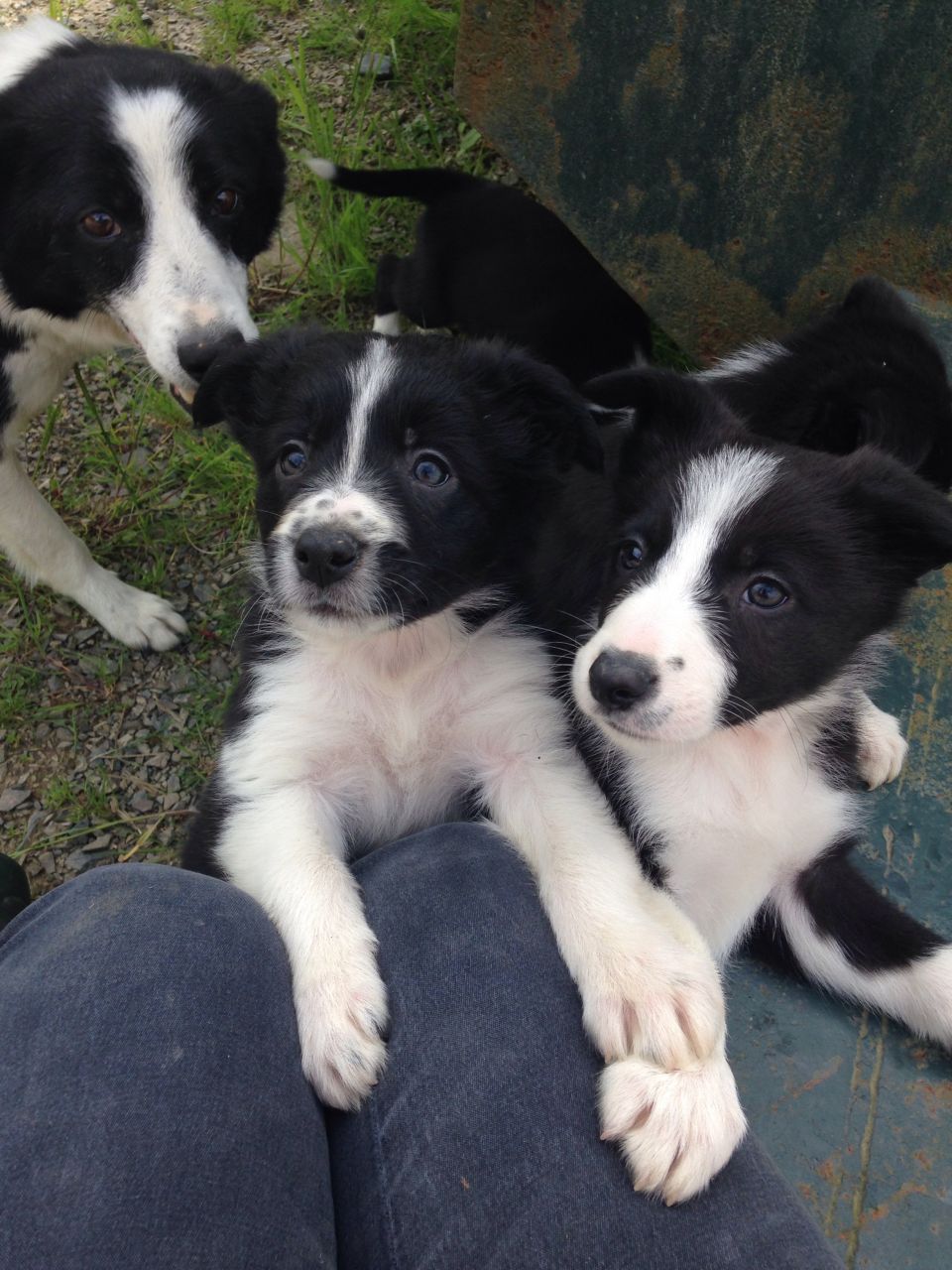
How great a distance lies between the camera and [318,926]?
1714mm

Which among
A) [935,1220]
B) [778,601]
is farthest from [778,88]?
[935,1220]

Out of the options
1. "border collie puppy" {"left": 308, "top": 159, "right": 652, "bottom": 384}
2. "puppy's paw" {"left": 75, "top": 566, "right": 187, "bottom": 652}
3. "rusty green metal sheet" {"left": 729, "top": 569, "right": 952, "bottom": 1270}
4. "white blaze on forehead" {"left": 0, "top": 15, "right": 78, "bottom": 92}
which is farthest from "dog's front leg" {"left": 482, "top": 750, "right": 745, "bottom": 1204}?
"white blaze on forehead" {"left": 0, "top": 15, "right": 78, "bottom": 92}

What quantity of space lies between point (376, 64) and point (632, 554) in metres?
3.29

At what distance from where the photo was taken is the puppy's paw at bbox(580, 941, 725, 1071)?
156cm

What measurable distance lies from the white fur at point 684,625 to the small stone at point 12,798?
6.26ft

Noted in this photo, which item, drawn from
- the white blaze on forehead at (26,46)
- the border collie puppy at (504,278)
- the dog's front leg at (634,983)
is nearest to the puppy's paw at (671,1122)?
the dog's front leg at (634,983)

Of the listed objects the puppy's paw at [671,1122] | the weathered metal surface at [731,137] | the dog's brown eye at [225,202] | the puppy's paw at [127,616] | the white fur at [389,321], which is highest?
the weathered metal surface at [731,137]

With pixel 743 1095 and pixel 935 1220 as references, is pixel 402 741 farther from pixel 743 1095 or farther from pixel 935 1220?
pixel 935 1220

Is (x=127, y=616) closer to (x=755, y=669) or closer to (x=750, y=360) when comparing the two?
(x=750, y=360)

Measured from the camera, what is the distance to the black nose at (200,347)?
2328 mm

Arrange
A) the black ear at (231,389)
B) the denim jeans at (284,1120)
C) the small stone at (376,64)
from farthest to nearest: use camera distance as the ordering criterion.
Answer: the small stone at (376,64), the black ear at (231,389), the denim jeans at (284,1120)

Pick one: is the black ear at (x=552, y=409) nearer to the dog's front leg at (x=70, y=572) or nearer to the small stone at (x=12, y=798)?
the dog's front leg at (x=70, y=572)

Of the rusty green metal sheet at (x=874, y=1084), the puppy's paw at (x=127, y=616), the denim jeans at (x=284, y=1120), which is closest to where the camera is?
the denim jeans at (x=284, y=1120)

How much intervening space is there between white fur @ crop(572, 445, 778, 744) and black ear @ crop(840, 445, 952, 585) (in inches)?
5.9
